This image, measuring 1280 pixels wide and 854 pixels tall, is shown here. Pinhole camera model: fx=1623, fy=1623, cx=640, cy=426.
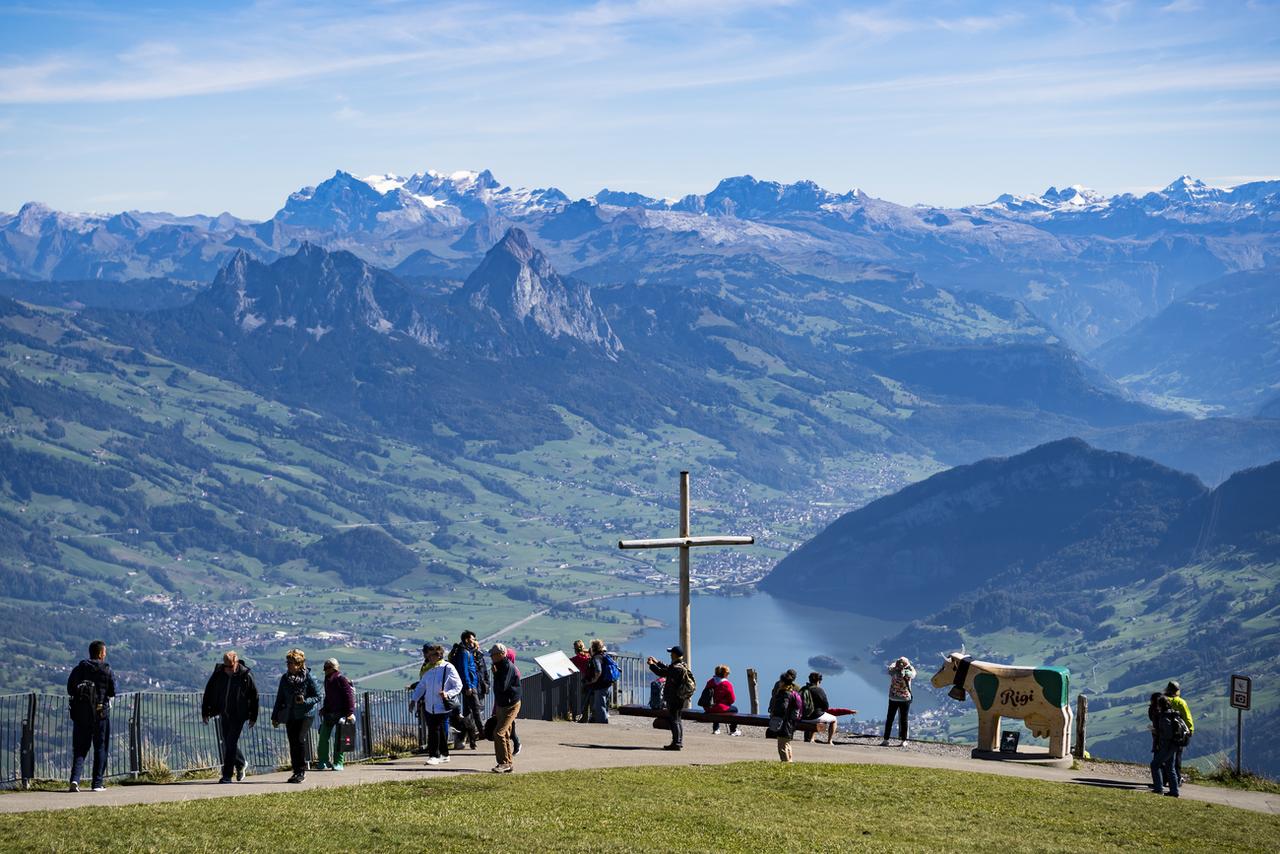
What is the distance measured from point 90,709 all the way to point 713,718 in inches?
713

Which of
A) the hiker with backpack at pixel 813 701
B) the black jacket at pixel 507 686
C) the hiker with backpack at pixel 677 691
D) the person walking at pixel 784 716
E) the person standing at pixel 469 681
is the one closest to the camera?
the black jacket at pixel 507 686

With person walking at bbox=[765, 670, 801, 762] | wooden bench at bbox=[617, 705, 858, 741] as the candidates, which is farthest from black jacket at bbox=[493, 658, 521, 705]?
wooden bench at bbox=[617, 705, 858, 741]

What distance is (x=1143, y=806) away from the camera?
33.3 metres

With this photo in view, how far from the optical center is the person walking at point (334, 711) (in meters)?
34.2

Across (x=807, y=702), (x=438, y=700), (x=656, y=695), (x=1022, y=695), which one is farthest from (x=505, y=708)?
(x=1022, y=695)

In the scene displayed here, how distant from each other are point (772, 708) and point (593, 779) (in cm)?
624

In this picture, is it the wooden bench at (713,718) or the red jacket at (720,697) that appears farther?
the red jacket at (720,697)

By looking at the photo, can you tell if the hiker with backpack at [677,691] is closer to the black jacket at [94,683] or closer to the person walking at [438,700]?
the person walking at [438,700]

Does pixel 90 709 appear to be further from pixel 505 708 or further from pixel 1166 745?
pixel 1166 745

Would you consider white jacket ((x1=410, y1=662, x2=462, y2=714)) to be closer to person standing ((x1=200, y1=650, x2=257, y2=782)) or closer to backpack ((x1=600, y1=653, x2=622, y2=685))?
person standing ((x1=200, y1=650, x2=257, y2=782))

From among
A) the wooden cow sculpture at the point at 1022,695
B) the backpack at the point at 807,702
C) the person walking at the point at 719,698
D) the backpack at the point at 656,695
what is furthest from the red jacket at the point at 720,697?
the wooden cow sculpture at the point at 1022,695

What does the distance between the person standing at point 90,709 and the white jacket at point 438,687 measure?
6.73 m

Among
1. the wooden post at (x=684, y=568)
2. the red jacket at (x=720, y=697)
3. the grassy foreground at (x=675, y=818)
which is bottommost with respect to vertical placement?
the grassy foreground at (x=675, y=818)

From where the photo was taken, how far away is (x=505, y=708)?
3512cm
